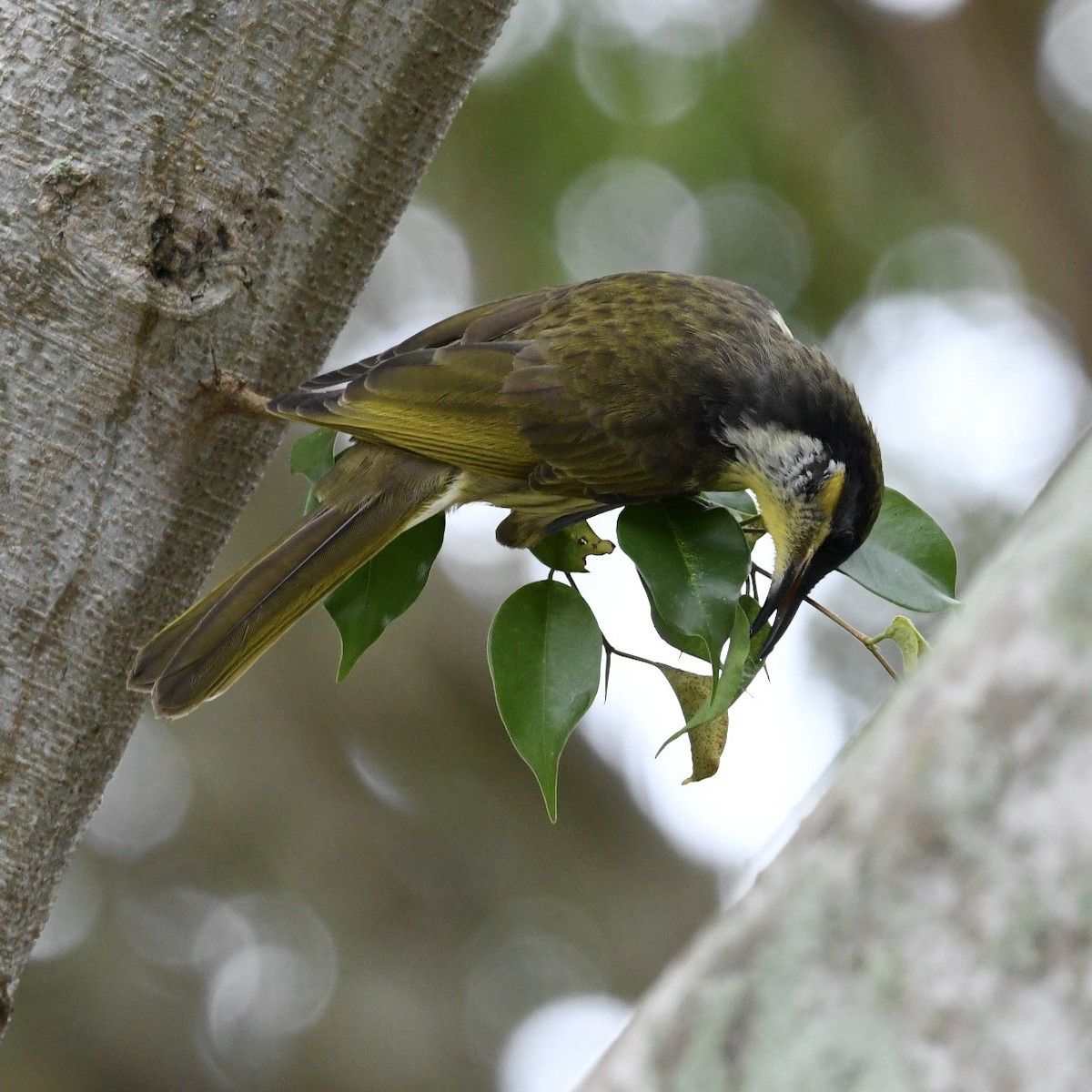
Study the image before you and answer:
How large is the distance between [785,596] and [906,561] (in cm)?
29

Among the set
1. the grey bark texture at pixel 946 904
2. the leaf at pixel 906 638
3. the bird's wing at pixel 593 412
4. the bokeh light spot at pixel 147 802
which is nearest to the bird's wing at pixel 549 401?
the bird's wing at pixel 593 412

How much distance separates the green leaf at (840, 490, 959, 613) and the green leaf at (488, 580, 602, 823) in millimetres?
430

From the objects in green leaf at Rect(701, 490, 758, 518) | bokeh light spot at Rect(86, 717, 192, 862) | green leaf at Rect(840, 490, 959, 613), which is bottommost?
bokeh light spot at Rect(86, 717, 192, 862)

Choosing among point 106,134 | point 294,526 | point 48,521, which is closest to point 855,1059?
point 48,521

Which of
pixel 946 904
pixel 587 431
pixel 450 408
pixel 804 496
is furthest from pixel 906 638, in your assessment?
pixel 946 904

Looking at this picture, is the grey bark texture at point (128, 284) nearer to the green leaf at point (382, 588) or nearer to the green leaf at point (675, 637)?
the green leaf at point (382, 588)

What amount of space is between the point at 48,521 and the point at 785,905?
1.31m

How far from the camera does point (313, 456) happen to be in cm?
212

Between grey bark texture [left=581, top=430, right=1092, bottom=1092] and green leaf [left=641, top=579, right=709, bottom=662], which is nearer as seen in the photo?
grey bark texture [left=581, top=430, right=1092, bottom=1092]

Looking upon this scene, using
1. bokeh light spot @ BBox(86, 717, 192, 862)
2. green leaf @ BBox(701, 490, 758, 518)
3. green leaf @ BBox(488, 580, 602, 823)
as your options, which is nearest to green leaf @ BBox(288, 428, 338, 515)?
green leaf @ BBox(488, 580, 602, 823)

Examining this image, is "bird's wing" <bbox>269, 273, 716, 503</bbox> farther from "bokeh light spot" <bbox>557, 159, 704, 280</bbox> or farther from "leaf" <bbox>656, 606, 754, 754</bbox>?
"bokeh light spot" <bbox>557, 159, 704, 280</bbox>

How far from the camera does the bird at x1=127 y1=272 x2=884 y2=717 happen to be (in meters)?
2.12

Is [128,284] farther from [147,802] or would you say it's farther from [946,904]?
[147,802]

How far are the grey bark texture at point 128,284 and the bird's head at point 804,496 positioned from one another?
897mm
